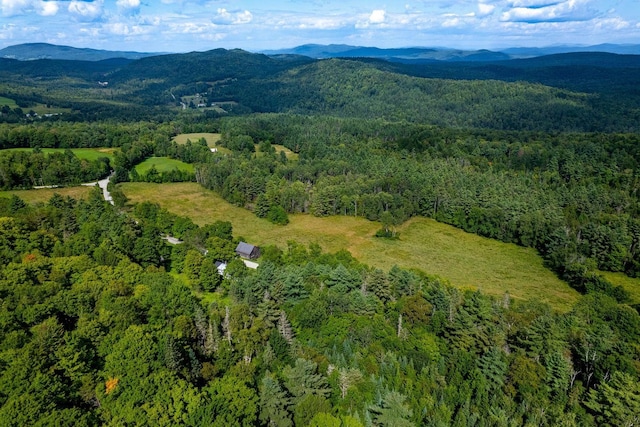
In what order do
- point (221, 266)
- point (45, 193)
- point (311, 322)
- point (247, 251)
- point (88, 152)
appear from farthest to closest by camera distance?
point (88, 152) < point (45, 193) < point (247, 251) < point (221, 266) < point (311, 322)

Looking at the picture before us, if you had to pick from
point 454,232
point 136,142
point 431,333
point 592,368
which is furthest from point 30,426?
point 136,142

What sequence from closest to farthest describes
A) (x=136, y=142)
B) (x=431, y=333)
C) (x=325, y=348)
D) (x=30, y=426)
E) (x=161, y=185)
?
(x=30, y=426)
(x=325, y=348)
(x=431, y=333)
(x=161, y=185)
(x=136, y=142)

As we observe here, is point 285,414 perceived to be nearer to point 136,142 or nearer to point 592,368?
point 592,368

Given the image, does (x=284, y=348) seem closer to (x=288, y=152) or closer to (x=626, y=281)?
(x=626, y=281)

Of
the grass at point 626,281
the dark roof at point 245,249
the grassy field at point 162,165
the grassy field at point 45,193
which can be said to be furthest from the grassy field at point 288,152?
the grass at point 626,281

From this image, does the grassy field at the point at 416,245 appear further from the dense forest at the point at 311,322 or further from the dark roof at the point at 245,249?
the dark roof at the point at 245,249

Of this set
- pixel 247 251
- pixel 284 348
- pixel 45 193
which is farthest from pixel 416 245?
pixel 45 193
